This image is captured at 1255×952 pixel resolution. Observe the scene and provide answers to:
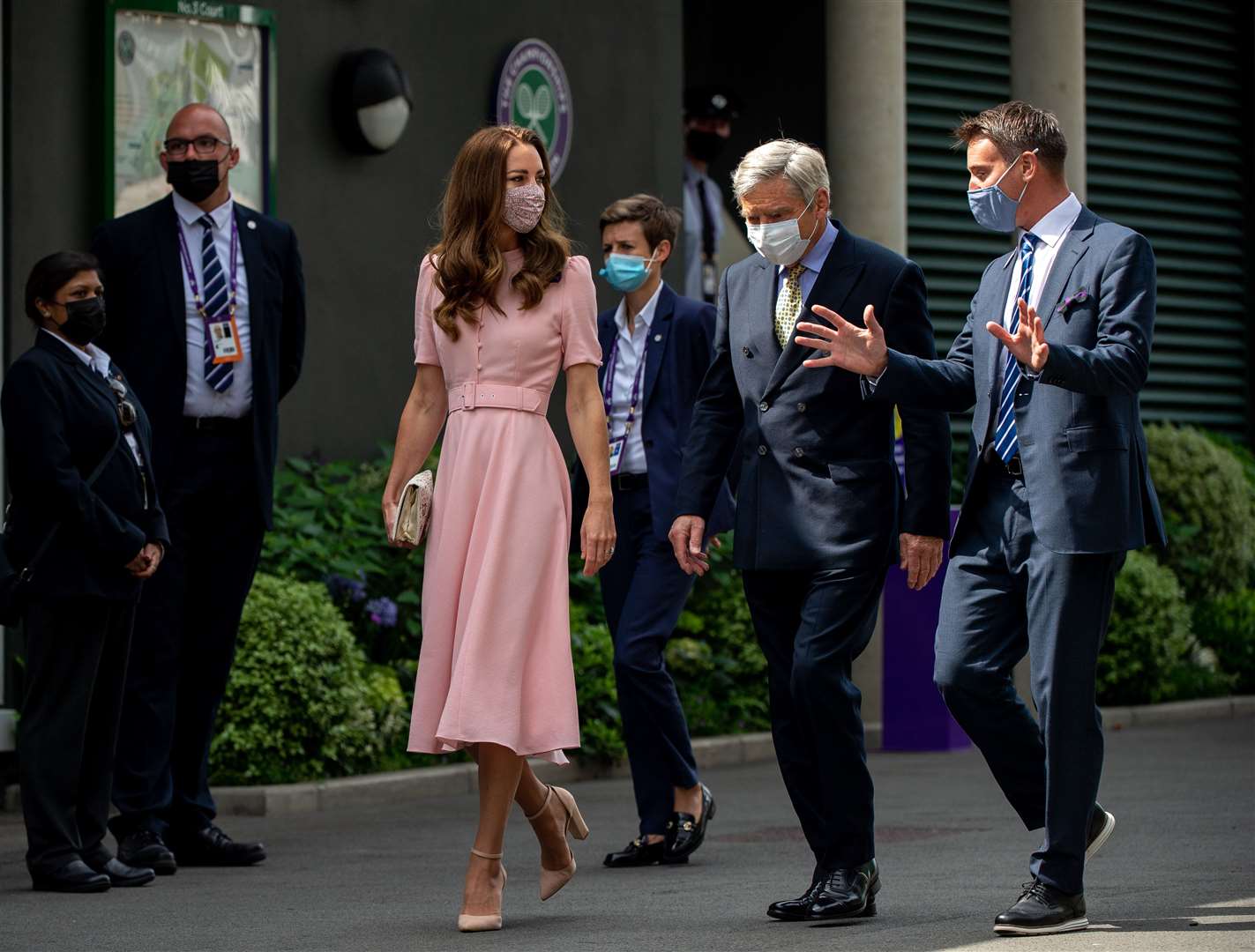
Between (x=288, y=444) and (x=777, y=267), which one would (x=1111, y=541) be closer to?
(x=777, y=267)

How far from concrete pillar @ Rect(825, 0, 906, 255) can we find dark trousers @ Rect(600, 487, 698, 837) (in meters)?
6.64

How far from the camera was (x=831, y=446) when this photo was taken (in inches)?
260

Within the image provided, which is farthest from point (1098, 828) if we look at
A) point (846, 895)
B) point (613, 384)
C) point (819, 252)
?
point (613, 384)

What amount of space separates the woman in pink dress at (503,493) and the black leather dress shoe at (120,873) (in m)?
1.48

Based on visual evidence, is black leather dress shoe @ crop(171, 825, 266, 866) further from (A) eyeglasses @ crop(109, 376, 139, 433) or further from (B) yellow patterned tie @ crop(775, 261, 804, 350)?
(B) yellow patterned tie @ crop(775, 261, 804, 350)

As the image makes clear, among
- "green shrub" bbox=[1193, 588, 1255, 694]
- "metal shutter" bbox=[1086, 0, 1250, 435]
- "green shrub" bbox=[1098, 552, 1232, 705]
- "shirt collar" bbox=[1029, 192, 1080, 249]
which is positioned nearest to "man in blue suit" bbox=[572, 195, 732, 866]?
"shirt collar" bbox=[1029, 192, 1080, 249]

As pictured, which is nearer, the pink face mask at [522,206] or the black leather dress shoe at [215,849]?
the pink face mask at [522,206]

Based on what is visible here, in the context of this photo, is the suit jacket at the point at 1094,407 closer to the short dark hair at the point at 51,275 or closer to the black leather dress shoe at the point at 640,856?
the black leather dress shoe at the point at 640,856

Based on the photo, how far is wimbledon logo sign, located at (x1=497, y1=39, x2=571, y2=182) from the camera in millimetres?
13133

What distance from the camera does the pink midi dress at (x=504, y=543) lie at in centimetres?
643

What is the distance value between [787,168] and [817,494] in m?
0.92

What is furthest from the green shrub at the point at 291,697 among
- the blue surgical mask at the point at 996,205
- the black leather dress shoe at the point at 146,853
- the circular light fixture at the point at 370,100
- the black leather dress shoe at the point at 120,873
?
the blue surgical mask at the point at 996,205

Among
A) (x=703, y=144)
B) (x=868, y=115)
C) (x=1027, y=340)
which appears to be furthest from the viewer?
(x=703, y=144)

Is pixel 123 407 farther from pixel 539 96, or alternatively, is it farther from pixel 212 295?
pixel 539 96
